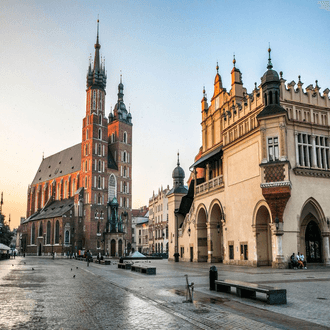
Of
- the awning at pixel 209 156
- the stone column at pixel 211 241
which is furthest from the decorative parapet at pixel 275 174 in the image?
the stone column at pixel 211 241

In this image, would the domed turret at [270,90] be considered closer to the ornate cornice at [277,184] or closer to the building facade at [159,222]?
the ornate cornice at [277,184]

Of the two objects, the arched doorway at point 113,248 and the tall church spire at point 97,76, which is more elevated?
the tall church spire at point 97,76

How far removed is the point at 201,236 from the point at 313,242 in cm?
1313

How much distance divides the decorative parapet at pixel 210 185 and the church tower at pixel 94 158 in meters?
50.4

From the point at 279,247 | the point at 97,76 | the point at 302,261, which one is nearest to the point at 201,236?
the point at 279,247

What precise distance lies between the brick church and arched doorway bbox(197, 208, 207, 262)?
40.2 meters

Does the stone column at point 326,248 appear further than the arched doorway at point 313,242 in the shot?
No

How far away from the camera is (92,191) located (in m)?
88.8

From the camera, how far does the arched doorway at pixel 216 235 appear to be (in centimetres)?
3675

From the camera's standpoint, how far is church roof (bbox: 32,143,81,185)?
101 metres

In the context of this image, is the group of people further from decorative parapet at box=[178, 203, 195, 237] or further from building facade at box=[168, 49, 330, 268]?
decorative parapet at box=[178, 203, 195, 237]

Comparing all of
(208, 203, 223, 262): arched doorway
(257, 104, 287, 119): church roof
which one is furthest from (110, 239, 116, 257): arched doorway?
(257, 104, 287, 119): church roof

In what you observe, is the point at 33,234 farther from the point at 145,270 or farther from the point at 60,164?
the point at 145,270

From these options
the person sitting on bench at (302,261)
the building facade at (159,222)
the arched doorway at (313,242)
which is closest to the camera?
the person sitting on bench at (302,261)
